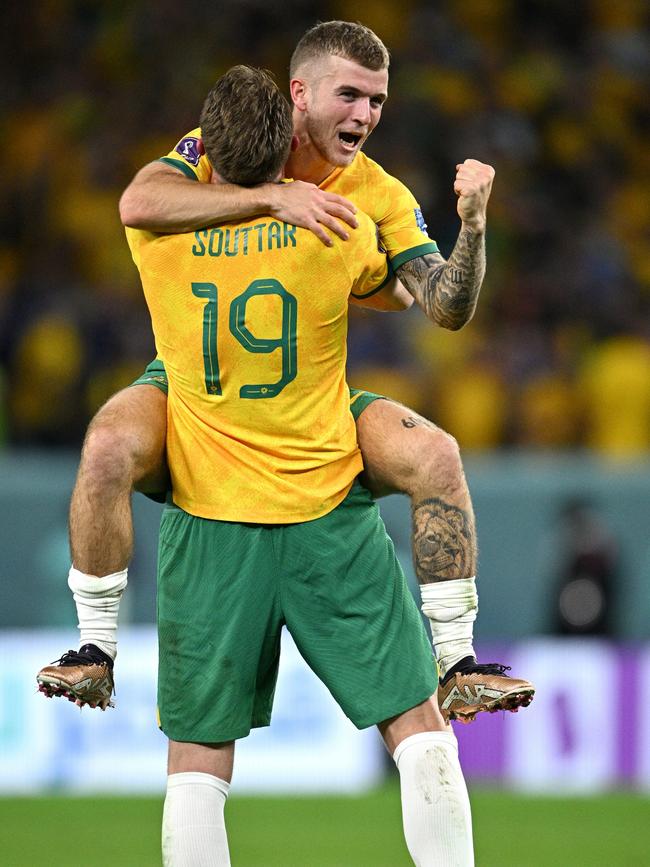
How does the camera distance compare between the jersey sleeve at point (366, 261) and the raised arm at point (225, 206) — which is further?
the jersey sleeve at point (366, 261)

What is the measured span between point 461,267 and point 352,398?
53 cm

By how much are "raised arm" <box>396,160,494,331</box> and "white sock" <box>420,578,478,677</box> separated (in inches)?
28.3

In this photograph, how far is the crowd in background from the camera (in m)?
11.2

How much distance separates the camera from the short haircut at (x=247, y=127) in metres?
4.21

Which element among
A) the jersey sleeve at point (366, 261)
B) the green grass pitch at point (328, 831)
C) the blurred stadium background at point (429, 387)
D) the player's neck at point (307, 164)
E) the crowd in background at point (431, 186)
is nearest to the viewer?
the jersey sleeve at point (366, 261)

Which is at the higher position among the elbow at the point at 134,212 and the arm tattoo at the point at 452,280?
the elbow at the point at 134,212

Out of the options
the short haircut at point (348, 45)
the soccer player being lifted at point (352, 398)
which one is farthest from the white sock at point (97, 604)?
the short haircut at point (348, 45)

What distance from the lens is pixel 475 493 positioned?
10.8 meters

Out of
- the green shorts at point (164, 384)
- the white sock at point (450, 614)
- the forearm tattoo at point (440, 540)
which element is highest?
the green shorts at point (164, 384)

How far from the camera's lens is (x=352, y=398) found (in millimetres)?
4633

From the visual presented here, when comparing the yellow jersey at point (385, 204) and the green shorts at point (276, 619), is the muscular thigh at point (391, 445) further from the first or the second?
the yellow jersey at point (385, 204)

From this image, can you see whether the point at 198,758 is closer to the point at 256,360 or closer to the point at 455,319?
the point at 256,360

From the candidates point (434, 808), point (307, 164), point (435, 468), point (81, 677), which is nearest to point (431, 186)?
point (307, 164)

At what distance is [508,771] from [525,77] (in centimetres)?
592
